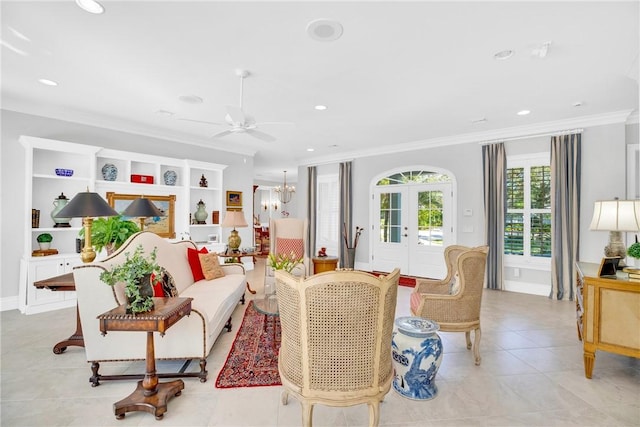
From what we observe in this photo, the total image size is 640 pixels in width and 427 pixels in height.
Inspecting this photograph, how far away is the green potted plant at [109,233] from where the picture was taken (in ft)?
10.9

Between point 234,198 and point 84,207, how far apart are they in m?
4.13

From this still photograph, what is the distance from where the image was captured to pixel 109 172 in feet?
16.4

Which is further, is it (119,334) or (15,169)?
(15,169)

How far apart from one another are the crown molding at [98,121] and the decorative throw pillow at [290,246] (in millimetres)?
2503

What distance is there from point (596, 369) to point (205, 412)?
10.6 ft

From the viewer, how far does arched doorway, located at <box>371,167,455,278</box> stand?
617 cm

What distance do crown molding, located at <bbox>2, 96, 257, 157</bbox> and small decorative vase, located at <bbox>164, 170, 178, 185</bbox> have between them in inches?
24.9

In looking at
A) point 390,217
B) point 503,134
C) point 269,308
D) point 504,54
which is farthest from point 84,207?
point 503,134

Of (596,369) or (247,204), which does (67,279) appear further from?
(596,369)

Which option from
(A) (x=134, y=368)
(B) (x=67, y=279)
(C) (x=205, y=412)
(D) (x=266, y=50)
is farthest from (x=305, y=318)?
(B) (x=67, y=279)

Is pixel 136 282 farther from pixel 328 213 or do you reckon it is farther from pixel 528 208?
pixel 328 213

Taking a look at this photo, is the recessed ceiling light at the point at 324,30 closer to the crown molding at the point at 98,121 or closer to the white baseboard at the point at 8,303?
the crown molding at the point at 98,121

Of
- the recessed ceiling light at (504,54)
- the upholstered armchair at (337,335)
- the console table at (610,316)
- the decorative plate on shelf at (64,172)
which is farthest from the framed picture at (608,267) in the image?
the decorative plate on shelf at (64,172)

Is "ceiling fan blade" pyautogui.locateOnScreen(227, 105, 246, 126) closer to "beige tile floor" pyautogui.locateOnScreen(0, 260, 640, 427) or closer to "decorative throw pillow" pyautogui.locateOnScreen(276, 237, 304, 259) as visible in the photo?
"beige tile floor" pyautogui.locateOnScreen(0, 260, 640, 427)
